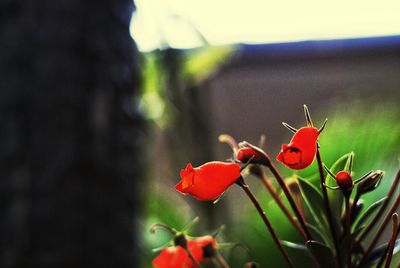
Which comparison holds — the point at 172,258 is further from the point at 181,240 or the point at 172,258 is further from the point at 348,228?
the point at 348,228

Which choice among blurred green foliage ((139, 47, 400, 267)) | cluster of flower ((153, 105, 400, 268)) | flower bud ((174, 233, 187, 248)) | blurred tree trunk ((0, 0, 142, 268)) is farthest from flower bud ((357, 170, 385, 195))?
blurred tree trunk ((0, 0, 142, 268))

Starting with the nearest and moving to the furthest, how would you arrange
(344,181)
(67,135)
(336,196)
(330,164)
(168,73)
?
(344,181)
(336,196)
(330,164)
(67,135)
(168,73)

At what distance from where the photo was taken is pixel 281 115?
3584mm

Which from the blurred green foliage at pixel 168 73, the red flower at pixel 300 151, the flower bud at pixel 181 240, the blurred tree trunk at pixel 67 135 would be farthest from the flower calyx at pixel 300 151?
the blurred green foliage at pixel 168 73

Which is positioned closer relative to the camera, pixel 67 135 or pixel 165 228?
pixel 165 228

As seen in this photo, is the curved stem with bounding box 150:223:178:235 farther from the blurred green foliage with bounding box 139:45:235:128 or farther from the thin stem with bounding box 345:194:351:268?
the blurred green foliage with bounding box 139:45:235:128

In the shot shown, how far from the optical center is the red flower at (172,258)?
0.55m

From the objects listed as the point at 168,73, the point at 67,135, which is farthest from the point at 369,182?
the point at 168,73

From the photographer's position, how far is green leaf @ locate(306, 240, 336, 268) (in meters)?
0.49

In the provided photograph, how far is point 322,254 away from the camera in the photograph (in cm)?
50

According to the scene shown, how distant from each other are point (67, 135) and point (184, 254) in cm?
106

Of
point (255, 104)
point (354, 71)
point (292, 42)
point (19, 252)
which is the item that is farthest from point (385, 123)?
point (255, 104)

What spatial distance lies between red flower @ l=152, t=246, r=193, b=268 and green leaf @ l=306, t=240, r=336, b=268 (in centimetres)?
10

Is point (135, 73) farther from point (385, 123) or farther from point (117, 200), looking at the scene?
point (385, 123)
